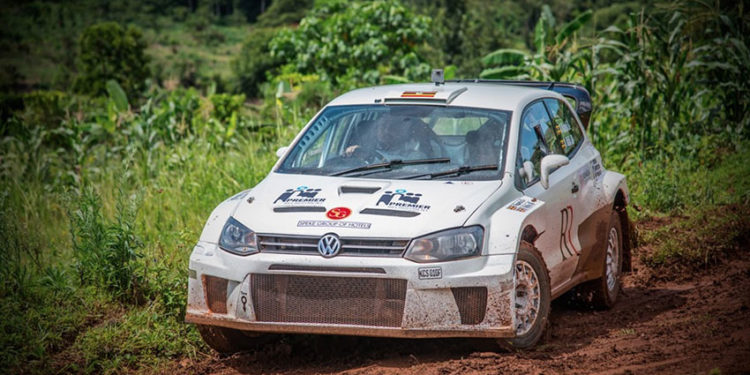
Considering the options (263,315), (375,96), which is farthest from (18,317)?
(375,96)

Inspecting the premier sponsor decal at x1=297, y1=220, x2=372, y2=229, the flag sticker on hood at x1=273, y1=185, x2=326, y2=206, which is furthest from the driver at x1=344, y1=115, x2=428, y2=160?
the premier sponsor decal at x1=297, y1=220, x2=372, y2=229

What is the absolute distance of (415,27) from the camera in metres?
25.8

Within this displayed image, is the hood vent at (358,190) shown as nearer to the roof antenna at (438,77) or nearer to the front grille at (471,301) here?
the front grille at (471,301)

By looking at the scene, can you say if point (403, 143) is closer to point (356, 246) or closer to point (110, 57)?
point (356, 246)

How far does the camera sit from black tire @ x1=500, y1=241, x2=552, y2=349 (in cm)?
559

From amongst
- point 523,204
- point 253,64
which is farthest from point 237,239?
point 253,64

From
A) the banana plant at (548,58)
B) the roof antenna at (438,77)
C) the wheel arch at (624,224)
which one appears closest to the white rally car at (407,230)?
the roof antenna at (438,77)

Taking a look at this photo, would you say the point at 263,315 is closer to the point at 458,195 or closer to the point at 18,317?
the point at 458,195

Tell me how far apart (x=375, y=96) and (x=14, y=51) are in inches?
3277

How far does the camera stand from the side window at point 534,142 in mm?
6281

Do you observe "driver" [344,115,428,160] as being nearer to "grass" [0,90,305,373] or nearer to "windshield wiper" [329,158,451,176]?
"windshield wiper" [329,158,451,176]

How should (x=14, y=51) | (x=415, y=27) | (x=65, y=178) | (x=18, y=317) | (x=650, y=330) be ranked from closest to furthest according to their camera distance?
(x=650, y=330) < (x=18, y=317) < (x=65, y=178) < (x=415, y=27) < (x=14, y=51)

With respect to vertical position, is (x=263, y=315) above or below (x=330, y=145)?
below

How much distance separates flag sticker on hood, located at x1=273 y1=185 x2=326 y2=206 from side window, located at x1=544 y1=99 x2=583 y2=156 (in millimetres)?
2261
